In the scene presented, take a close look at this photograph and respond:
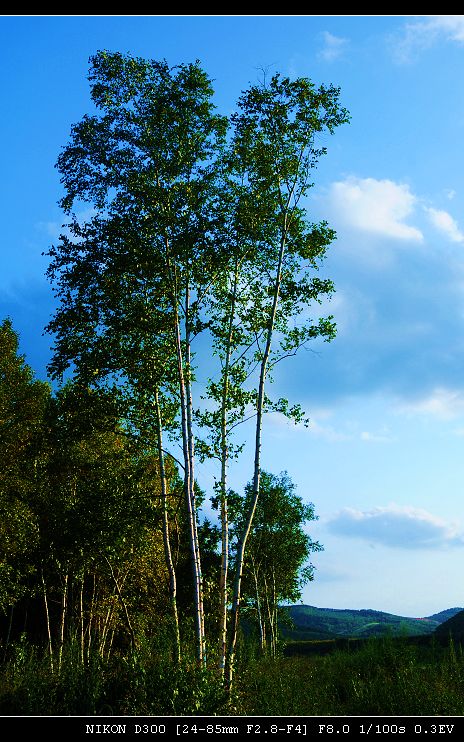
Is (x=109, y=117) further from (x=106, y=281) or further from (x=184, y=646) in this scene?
(x=184, y=646)

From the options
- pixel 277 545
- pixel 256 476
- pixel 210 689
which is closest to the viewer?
pixel 210 689

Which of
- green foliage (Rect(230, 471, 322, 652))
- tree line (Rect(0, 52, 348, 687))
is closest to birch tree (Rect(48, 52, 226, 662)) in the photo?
tree line (Rect(0, 52, 348, 687))

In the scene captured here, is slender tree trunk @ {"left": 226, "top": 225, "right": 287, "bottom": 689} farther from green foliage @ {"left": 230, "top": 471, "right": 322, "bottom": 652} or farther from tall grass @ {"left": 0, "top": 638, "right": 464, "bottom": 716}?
green foliage @ {"left": 230, "top": 471, "right": 322, "bottom": 652}

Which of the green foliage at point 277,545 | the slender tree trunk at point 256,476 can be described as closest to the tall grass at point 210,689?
the slender tree trunk at point 256,476

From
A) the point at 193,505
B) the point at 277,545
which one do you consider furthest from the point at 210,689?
the point at 277,545

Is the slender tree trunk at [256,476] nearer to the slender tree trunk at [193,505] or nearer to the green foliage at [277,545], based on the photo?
the slender tree trunk at [193,505]

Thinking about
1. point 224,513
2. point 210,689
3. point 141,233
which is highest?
point 141,233

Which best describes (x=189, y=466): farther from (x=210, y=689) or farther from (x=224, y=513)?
(x=210, y=689)

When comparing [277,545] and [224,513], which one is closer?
[224,513]

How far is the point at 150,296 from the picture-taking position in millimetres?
18516

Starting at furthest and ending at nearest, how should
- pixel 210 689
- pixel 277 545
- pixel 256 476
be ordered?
pixel 277 545
pixel 256 476
pixel 210 689

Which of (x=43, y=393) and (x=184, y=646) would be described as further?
(x=43, y=393)

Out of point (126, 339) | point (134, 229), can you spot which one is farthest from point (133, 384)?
point (134, 229)
